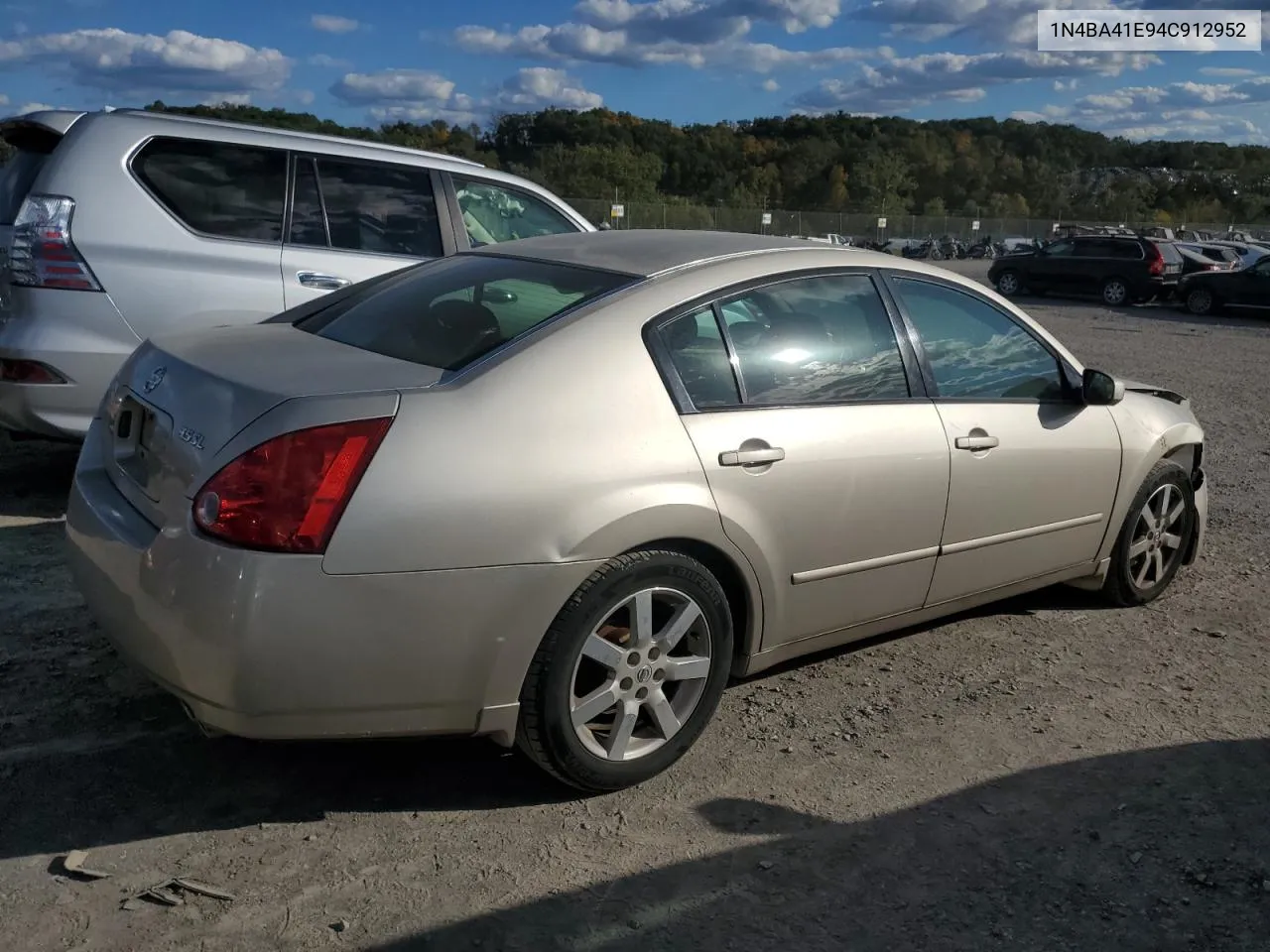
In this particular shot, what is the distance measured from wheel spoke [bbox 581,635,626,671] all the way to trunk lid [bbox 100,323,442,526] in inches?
32.3

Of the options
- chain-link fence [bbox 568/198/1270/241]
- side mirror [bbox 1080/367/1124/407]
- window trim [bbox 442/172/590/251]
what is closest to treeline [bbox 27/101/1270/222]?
chain-link fence [bbox 568/198/1270/241]

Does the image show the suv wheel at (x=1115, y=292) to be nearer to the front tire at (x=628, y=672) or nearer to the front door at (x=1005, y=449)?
the front door at (x=1005, y=449)

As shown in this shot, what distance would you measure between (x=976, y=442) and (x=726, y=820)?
1676 millimetres

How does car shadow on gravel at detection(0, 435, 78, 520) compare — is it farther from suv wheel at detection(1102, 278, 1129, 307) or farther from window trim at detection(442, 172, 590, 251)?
suv wheel at detection(1102, 278, 1129, 307)

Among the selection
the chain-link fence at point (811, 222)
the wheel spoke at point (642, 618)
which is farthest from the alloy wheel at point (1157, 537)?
the chain-link fence at point (811, 222)

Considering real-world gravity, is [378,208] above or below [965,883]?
above

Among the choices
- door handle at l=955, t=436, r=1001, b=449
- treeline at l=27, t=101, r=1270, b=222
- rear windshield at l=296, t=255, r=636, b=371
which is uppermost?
treeline at l=27, t=101, r=1270, b=222

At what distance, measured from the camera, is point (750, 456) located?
3367 mm

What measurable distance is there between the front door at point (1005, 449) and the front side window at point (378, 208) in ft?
10.4

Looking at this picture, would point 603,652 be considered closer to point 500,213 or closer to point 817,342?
point 817,342

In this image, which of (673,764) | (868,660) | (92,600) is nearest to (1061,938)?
(673,764)

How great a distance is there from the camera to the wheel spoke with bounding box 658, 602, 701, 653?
3240 mm

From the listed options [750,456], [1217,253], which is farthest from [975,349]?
[1217,253]

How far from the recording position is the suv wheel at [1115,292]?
83.4 feet
